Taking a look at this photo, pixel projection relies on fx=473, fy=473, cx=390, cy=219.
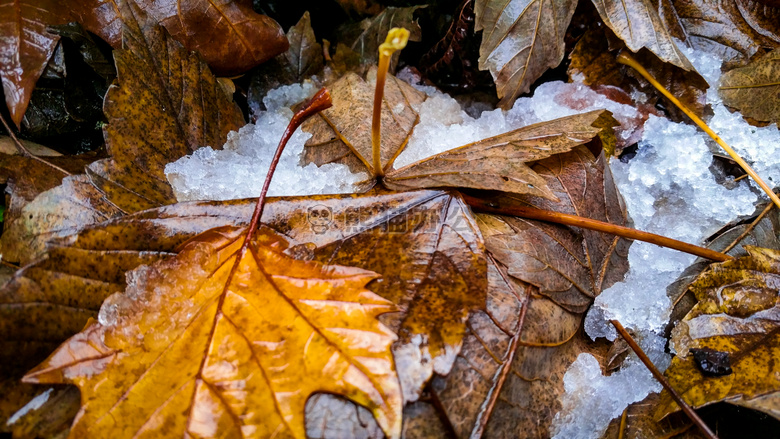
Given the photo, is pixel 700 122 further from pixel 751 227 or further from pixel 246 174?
pixel 246 174

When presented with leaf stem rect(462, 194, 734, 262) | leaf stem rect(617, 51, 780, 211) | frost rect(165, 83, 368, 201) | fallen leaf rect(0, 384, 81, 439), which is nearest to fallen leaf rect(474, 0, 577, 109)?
leaf stem rect(617, 51, 780, 211)

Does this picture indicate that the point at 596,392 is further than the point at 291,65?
No

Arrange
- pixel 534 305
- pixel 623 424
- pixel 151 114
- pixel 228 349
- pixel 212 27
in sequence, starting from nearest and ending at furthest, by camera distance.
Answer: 1. pixel 228 349
2. pixel 534 305
3. pixel 623 424
4. pixel 151 114
5. pixel 212 27

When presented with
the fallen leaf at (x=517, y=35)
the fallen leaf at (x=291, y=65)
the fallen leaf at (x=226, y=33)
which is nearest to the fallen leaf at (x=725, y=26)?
the fallen leaf at (x=517, y=35)

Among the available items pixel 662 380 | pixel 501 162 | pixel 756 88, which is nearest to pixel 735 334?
pixel 662 380

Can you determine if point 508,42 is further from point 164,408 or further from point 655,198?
point 164,408

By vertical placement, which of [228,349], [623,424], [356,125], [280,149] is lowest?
[623,424]

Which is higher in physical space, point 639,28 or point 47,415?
point 47,415

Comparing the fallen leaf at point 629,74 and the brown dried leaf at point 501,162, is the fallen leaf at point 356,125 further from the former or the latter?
the fallen leaf at point 629,74
